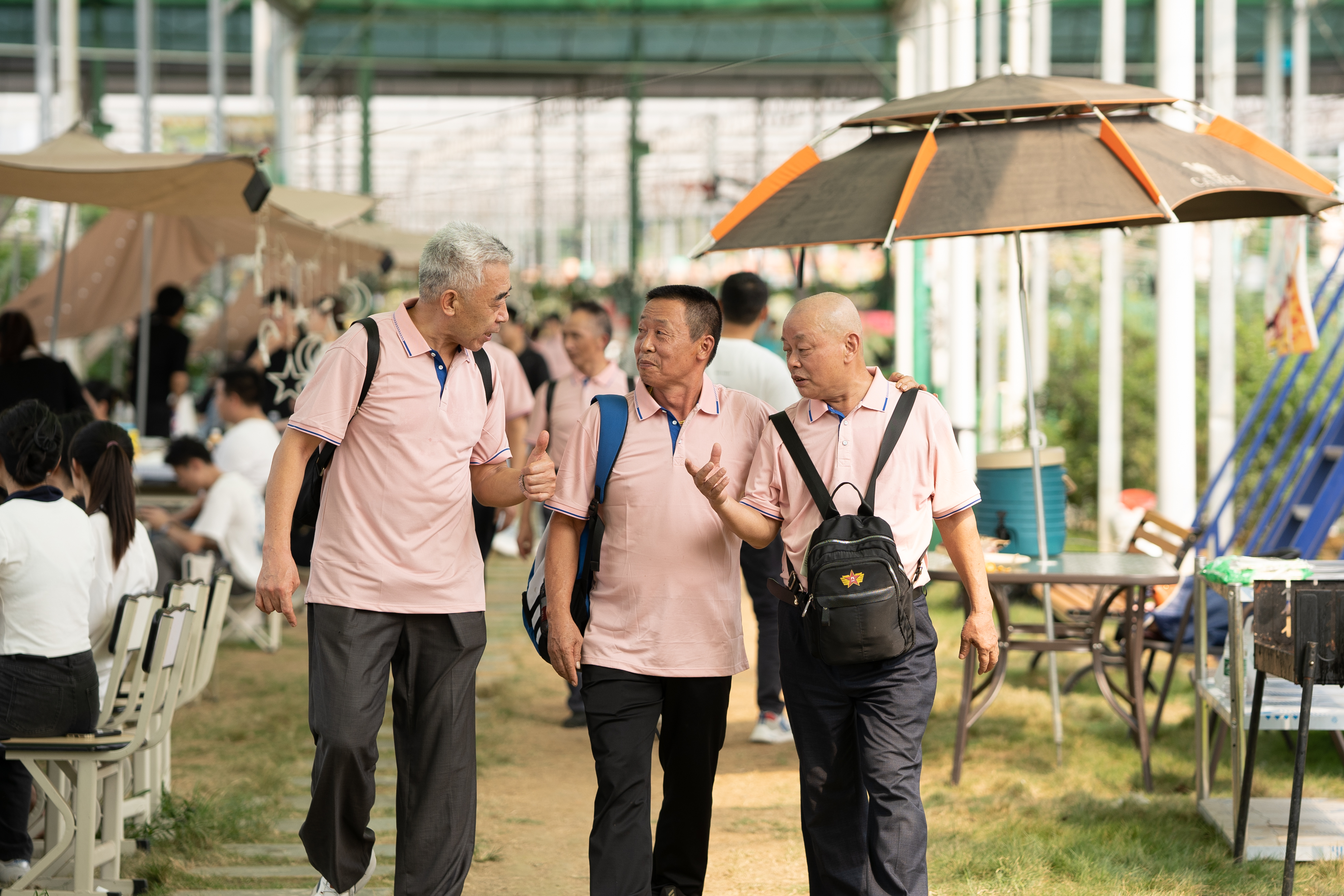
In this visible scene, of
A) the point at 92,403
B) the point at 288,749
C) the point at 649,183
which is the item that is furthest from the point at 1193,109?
the point at 649,183

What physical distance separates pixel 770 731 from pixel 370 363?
122 inches

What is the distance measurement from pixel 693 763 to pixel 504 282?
4.17 ft

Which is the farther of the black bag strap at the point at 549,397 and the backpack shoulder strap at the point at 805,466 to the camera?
the black bag strap at the point at 549,397

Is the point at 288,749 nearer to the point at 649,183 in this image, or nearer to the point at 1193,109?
the point at 1193,109

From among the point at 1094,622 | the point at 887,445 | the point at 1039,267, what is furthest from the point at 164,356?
the point at 887,445

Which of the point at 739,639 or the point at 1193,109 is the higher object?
the point at 1193,109

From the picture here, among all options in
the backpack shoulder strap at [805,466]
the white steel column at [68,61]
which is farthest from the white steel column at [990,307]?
the white steel column at [68,61]

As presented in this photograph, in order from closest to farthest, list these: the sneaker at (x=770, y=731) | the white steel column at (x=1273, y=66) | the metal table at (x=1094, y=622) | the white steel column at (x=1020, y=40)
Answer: the metal table at (x=1094, y=622) < the sneaker at (x=770, y=731) < the white steel column at (x=1020, y=40) < the white steel column at (x=1273, y=66)

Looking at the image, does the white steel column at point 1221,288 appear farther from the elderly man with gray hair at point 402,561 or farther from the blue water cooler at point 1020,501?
the elderly man with gray hair at point 402,561

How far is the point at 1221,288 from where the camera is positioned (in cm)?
831

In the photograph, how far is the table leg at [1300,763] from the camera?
3.46m

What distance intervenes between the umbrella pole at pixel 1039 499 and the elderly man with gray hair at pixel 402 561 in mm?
2320

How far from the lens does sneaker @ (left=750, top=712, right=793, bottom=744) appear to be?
19.4 ft

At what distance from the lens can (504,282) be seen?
3.39 m
